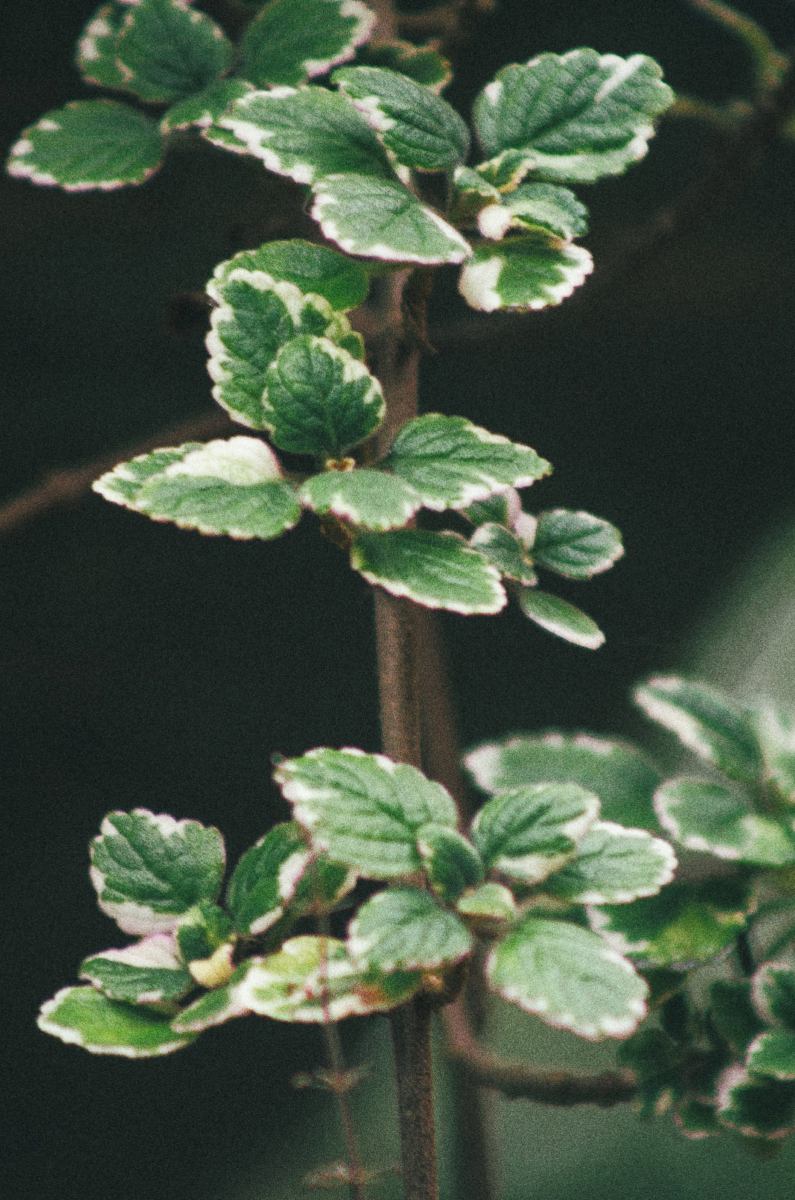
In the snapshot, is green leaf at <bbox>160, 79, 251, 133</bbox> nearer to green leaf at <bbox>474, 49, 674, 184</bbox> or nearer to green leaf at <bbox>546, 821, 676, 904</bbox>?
green leaf at <bbox>474, 49, 674, 184</bbox>

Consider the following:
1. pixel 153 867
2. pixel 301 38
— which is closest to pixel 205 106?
pixel 301 38

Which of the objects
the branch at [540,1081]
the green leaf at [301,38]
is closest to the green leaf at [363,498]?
the green leaf at [301,38]

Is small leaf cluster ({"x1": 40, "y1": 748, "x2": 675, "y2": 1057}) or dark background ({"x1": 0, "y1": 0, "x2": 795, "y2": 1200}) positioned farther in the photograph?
dark background ({"x1": 0, "y1": 0, "x2": 795, "y2": 1200})

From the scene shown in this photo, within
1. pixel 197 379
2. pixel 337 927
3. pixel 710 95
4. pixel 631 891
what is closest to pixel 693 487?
pixel 710 95

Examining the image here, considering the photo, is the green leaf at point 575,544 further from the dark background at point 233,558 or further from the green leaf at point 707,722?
the dark background at point 233,558

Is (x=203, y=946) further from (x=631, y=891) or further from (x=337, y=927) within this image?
(x=337, y=927)

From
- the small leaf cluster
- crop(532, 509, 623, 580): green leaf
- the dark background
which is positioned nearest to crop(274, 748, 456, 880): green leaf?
the small leaf cluster
